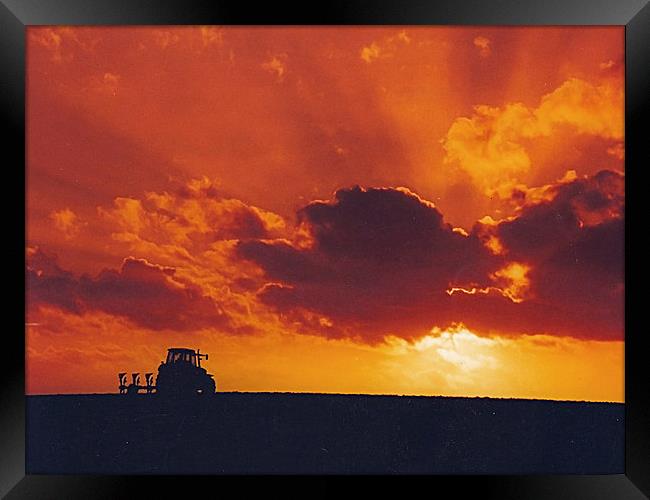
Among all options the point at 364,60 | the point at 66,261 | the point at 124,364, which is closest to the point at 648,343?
the point at 364,60

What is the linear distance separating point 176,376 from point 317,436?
0.54 meters

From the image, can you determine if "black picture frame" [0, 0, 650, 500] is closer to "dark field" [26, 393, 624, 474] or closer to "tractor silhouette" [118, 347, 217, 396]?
"dark field" [26, 393, 624, 474]

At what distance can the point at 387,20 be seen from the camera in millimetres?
2590

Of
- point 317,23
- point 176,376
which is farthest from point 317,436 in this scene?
point 317,23

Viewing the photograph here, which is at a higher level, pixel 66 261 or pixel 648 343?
pixel 66 261

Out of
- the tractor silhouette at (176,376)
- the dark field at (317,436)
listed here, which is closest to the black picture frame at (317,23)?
the dark field at (317,436)

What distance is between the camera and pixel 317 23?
2.62 m

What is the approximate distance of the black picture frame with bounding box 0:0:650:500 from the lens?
2.60 meters

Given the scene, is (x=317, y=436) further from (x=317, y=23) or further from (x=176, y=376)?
(x=317, y=23)

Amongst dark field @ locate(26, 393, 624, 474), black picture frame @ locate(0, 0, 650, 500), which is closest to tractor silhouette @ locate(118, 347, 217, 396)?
dark field @ locate(26, 393, 624, 474)

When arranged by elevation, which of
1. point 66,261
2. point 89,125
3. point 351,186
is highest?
point 89,125

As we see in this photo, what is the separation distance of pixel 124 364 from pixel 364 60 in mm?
1346

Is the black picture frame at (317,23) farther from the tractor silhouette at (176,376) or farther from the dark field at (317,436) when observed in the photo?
the tractor silhouette at (176,376)

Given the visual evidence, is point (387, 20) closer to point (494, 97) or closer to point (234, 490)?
point (494, 97)
